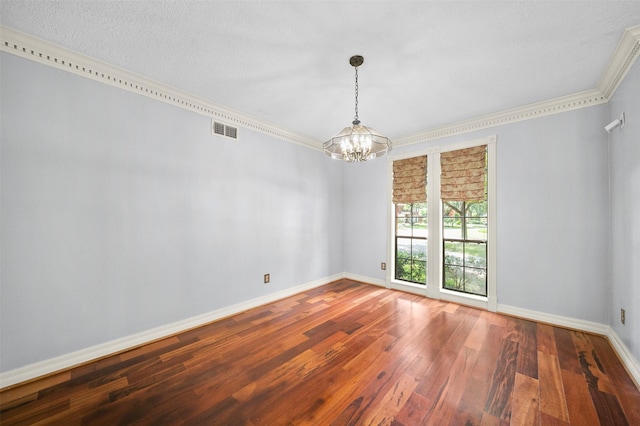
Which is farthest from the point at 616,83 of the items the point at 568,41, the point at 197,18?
the point at 197,18

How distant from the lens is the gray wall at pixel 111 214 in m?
1.88

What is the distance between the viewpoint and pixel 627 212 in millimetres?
2182

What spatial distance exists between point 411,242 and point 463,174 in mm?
1375

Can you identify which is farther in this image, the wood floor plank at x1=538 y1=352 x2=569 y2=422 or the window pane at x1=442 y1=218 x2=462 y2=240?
the window pane at x1=442 y1=218 x2=462 y2=240

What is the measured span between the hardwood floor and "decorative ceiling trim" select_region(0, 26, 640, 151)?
2.60 m

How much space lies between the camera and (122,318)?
91.6 inches

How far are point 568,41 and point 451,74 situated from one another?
32.3 inches

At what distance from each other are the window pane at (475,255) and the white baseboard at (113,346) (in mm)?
3082

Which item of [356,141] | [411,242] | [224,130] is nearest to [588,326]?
[411,242]

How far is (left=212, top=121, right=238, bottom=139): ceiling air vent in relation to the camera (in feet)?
10.0

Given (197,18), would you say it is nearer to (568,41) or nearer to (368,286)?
(568,41)

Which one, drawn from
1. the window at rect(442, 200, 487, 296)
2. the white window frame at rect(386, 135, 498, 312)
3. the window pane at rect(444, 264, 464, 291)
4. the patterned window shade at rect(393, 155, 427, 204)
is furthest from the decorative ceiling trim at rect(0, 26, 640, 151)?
the window pane at rect(444, 264, 464, 291)

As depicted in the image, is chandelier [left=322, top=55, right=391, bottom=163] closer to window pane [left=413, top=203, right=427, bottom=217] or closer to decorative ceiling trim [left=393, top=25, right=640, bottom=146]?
decorative ceiling trim [left=393, top=25, right=640, bottom=146]

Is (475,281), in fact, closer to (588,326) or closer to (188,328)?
(588,326)
